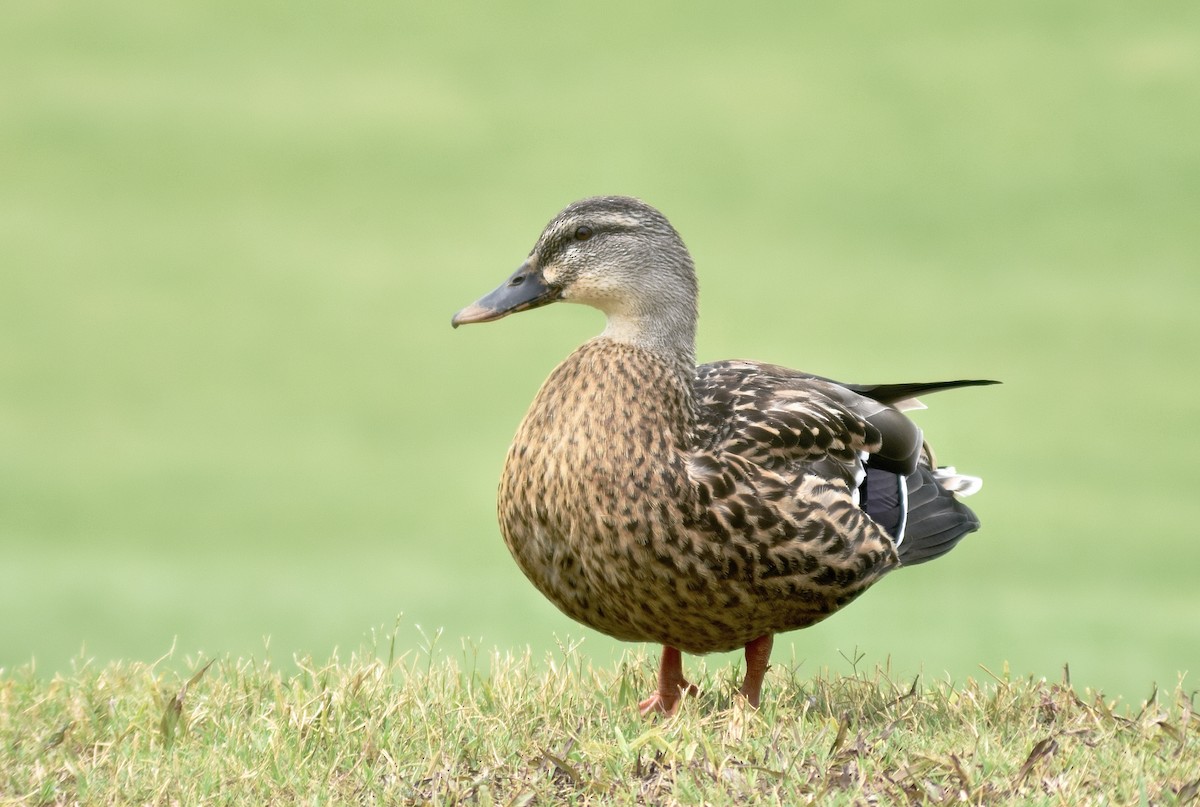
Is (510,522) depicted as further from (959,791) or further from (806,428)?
(959,791)

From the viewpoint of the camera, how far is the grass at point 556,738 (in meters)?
2.88

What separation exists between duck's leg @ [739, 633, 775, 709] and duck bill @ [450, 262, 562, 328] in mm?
1039

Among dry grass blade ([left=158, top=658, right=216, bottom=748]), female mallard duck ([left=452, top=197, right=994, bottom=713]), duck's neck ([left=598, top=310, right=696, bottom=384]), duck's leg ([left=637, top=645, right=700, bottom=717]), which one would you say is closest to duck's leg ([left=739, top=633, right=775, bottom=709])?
female mallard duck ([left=452, top=197, right=994, bottom=713])

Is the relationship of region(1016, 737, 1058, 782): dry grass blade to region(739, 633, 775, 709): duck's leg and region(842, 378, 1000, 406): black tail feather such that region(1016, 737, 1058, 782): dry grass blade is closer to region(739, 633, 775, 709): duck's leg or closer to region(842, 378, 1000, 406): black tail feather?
region(739, 633, 775, 709): duck's leg

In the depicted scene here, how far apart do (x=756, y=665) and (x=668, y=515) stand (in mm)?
535

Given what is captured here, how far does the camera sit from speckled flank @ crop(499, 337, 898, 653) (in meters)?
3.45

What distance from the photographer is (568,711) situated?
3428 millimetres

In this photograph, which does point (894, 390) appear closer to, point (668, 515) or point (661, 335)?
point (661, 335)

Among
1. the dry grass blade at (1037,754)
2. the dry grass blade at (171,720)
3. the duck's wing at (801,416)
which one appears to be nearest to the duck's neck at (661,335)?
the duck's wing at (801,416)

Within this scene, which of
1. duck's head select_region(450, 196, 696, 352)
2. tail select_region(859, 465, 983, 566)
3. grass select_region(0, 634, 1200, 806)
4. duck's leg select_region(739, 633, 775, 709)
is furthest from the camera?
tail select_region(859, 465, 983, 566)

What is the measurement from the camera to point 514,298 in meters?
3.77

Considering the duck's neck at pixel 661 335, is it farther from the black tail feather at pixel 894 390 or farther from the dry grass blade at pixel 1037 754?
the dry grass blade at pixel 1037 754

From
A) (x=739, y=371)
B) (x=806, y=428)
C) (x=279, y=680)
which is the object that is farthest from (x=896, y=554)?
(x=279, y=680)

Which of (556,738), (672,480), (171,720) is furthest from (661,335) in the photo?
(171,720)
